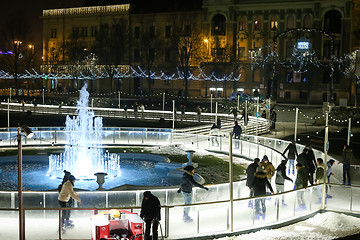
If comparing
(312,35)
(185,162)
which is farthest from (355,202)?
(312,35)

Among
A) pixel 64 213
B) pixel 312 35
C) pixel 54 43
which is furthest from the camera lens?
pixel 54 43

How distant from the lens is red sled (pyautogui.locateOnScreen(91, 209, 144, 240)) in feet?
35.1

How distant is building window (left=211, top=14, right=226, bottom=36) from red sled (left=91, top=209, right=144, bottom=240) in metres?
64.6

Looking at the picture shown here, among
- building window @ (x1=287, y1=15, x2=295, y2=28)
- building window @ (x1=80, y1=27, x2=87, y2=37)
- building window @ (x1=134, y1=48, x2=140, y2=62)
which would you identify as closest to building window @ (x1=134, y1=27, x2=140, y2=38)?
building window @ (x1=134, y1=48, x2=140, y2=62)

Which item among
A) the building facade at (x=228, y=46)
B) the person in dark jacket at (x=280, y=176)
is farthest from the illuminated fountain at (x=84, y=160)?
the building facade at (x=228, y=46)

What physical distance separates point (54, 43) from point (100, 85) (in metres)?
11.5

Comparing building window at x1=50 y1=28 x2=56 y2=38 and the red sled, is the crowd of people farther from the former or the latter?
building window at x1=50 y1=28 x2=56 y2=38

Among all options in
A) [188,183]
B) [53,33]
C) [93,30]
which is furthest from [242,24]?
[188,183]

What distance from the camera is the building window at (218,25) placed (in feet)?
242

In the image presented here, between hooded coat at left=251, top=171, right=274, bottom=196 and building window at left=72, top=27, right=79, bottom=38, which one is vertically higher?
building window at left=72, top=27, right=79, bottom=38

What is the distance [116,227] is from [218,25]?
65.7 metres

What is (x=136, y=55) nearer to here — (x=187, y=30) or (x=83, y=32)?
(x=83, y=32)

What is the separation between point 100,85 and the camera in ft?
278

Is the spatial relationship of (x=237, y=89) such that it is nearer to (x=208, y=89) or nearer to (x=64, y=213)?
(x=208, y=89)
